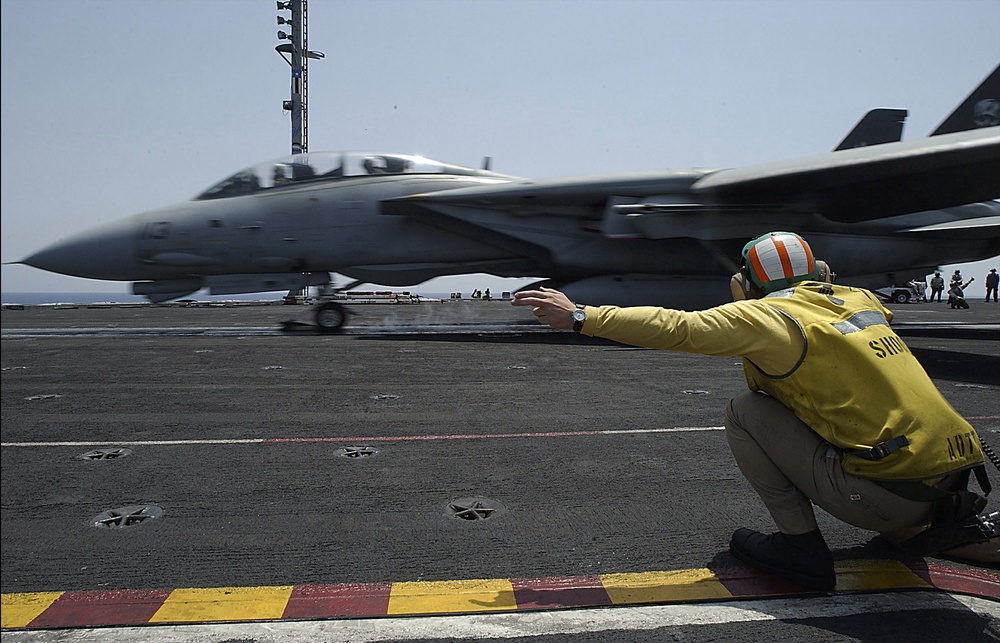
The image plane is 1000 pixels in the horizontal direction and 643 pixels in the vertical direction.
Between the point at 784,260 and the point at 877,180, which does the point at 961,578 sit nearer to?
the point at 784,260

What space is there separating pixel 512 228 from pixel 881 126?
1052 cm

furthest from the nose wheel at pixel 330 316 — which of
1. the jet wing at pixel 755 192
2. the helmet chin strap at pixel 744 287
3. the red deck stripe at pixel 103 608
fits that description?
the helmet chin strap at pixel 744 287

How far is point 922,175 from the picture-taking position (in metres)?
10.8

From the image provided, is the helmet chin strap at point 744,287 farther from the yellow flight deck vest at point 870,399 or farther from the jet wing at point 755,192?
the jet wing at point 755,192

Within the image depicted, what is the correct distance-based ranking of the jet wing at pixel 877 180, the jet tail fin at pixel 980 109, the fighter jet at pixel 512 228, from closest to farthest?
the jet wing at pixel 877 180 < the fighter jet at pixel 512 228 < the jet tail fin at pixel 980 109

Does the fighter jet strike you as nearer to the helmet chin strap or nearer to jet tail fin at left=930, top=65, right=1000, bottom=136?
jet tail fin at left=930, top=65, right=1000, bottom=136

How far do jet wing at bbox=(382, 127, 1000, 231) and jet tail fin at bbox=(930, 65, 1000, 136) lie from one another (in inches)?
138

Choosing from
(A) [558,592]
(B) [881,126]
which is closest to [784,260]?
(A) [558,592]

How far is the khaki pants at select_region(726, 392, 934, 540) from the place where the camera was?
2539 mm

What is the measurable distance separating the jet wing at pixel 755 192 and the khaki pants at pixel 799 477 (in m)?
8.50

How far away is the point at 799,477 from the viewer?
8.73 feet

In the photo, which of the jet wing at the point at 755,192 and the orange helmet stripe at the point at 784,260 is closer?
the orange helmet stripe at the point at 784,260

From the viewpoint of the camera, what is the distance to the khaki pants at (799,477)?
100.0 inches

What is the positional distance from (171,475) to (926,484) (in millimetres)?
3793
